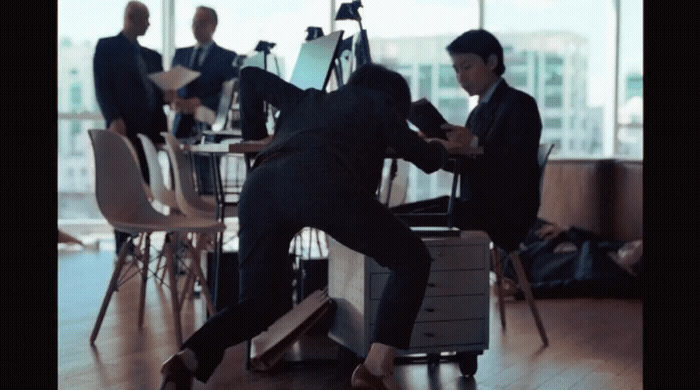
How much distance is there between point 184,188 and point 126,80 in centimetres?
142

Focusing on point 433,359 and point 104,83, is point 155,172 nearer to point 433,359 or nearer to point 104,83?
point 104,83

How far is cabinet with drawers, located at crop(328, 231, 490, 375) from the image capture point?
2760mm

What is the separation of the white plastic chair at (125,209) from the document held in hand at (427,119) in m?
0.83

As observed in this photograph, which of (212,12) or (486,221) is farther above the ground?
(212,12)

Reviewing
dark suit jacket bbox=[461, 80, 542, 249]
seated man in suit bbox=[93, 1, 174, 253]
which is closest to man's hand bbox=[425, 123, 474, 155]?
dark suit jacket bbox=[461, 80, 542, 249]

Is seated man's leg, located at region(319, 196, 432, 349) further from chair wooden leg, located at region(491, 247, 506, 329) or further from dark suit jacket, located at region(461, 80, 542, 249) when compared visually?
chair wooden leg, located at region(491, 247, 506, 329)

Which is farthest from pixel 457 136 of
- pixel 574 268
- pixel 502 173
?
pixel 574 268

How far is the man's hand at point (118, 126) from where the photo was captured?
5004 millimetres

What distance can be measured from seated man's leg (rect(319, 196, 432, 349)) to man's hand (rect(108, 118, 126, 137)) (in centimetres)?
288

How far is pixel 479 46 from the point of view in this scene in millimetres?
3455

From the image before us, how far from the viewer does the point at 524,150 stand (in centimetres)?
333
